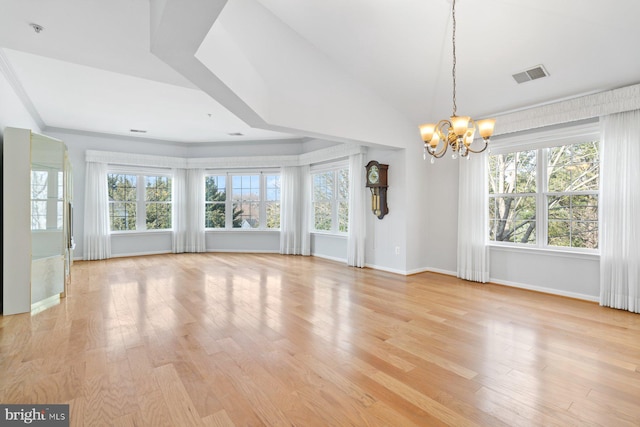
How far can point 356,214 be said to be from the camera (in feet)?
19.9

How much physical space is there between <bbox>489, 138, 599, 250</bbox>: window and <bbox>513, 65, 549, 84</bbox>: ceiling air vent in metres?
1.08

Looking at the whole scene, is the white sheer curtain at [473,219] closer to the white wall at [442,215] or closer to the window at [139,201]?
the white wall at [442,215]

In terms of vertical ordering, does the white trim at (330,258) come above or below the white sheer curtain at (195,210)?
below

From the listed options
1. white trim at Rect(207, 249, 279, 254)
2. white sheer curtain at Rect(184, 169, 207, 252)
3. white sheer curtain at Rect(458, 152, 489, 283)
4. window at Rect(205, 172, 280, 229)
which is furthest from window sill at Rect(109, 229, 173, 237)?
white sheer curtain at Rect(458, 152, 489, 283)

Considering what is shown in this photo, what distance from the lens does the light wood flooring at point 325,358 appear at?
5.95 ft

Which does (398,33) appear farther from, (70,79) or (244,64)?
(70,79)

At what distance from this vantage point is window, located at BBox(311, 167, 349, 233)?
22.3ft

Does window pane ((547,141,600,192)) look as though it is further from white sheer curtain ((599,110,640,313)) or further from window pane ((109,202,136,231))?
window pane ((109,202,136,231))

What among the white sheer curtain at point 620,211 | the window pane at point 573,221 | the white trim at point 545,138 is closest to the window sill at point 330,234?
the white trim at point 545,138

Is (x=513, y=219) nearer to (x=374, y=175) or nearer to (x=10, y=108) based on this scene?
(x=374, y=175)

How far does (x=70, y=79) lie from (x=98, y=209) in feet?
11.6

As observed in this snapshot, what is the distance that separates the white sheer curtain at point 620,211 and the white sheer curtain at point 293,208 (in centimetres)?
539

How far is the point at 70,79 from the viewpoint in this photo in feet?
13.6

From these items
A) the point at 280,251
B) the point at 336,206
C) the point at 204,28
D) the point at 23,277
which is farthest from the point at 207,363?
the point at 280,251
